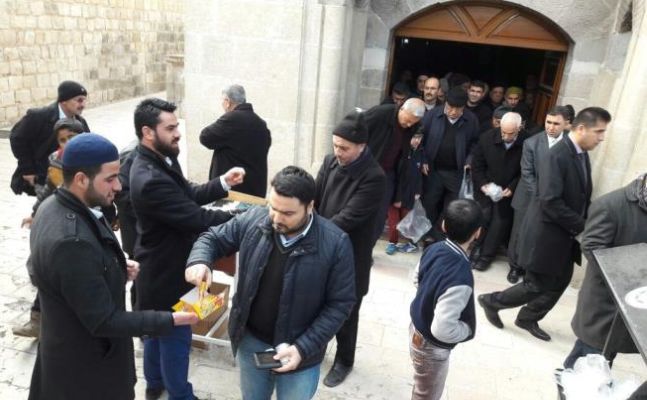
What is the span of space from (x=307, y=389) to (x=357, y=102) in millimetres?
4438

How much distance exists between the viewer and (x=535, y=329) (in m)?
4.49

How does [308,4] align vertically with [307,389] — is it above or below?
above

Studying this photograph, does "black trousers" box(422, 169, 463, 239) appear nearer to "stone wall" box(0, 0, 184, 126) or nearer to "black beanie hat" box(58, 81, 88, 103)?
"black beanie hat" box(58, 81, 88, 103)

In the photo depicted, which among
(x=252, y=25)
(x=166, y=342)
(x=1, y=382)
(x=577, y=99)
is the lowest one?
(x=1, y=382)

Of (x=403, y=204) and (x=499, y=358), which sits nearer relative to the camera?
(x=499, y=358)

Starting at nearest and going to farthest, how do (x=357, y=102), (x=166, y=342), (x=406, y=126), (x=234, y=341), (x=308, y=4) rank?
(x=234, y=341) → (x=166, y=342) → (x=406, y=126) → (x=308, y=4) → (x=357, y=102)

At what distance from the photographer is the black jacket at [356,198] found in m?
3.19

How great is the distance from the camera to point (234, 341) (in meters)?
2.53

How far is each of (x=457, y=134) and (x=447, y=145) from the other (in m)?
0.16

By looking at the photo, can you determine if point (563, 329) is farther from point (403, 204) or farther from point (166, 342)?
point (166, 342)

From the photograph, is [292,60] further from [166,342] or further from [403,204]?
[166,342]

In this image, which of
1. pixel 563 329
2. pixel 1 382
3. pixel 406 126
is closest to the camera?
pixel 1 382

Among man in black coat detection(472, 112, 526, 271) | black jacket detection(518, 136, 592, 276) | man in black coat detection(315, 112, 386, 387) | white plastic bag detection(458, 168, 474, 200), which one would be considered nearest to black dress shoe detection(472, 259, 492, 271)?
man in black coat detection(472, 112, 526, 271)

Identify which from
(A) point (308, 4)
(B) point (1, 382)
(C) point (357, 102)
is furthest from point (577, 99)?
(B) point (1, 382)
